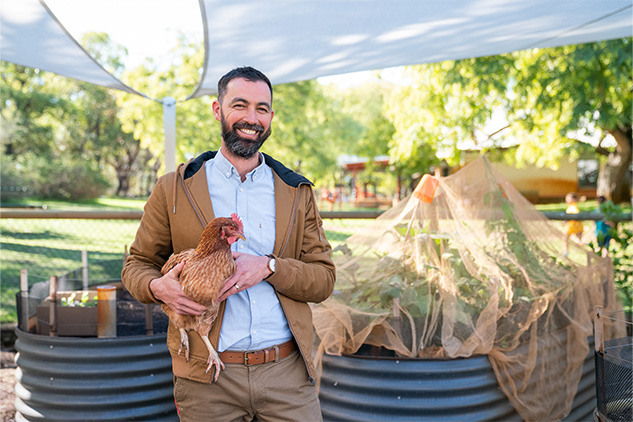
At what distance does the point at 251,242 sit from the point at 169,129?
9.30 ft

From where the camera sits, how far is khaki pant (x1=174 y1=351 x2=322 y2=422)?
1.76 meters

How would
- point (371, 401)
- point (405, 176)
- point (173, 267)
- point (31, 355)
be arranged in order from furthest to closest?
point (405, 176), point (31, 355), point (371, 401), point (173, 267)

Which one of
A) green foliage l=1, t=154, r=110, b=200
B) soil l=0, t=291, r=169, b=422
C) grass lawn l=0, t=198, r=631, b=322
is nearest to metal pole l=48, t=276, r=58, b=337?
soil l=0, t=291, r=169, b=422

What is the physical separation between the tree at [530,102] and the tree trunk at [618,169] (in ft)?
0.11

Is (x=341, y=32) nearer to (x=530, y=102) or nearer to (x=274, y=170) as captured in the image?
(x=274, y=170)

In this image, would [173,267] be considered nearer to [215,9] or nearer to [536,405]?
[215,9]

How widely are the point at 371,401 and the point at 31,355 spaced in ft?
6.44

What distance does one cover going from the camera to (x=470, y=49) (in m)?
4.13

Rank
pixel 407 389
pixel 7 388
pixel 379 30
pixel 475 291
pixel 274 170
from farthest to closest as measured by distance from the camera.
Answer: pixel 7 388 → pixel 379 30 → pixel 475 291 → pixel 407 389 → pixel 274 170

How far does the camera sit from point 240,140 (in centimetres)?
179

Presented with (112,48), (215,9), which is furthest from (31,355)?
(112,48)

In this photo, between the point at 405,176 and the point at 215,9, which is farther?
the point at 405,176

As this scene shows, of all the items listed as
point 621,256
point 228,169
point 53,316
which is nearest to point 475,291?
point 228,169

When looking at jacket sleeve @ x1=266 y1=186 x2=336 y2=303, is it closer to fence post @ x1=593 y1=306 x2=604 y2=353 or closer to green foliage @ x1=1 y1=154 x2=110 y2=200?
fence post @ x1=593 y1=306 x2=604 y2=353
